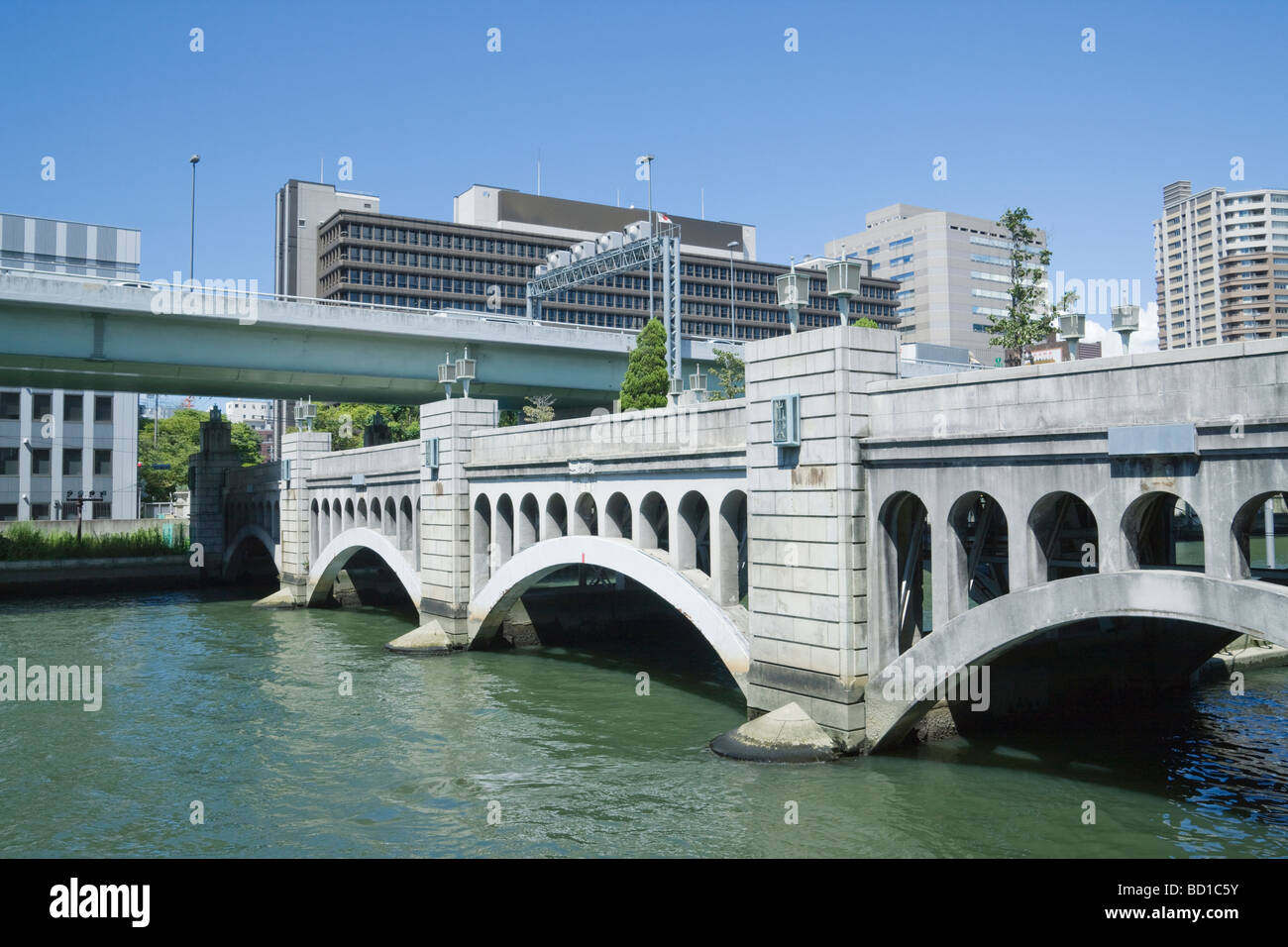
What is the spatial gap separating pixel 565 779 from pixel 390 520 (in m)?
23.6

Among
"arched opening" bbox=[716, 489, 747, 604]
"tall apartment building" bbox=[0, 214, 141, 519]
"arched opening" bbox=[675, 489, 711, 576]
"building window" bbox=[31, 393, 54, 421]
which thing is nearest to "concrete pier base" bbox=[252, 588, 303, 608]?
"arched opening" bbox=[675, 489, 711, 576]

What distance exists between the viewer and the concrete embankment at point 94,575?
190ft

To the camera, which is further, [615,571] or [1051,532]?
[615,571]

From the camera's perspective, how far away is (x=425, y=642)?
34.6m

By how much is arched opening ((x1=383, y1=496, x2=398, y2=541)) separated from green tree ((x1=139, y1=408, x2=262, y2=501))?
63199mm

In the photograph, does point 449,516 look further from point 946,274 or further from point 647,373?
point 946,274

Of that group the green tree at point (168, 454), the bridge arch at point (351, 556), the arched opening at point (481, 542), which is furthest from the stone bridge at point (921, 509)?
the green tree at point (168, 454)

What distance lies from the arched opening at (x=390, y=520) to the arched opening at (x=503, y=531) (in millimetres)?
8656

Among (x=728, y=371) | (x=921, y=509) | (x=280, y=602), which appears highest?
(x=728, y=371)

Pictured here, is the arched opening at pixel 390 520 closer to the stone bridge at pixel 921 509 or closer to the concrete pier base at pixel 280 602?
the concrete pier base at pixel 280 602
